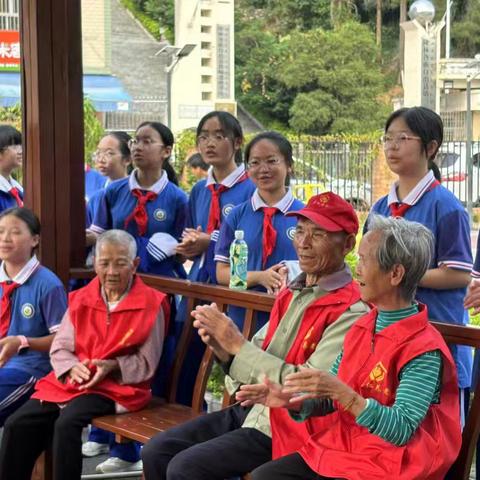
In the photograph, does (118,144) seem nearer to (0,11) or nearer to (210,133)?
(210,133)

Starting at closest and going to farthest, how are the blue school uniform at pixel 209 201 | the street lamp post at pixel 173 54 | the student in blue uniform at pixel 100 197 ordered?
1. the blue school uniform at pixel 209 201
2. the student in blue uniform at pixel 100 197
3. the street lamp post at pixel 173 54

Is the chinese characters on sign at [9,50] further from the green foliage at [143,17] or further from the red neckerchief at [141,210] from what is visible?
the red neckerchief at [141,210]

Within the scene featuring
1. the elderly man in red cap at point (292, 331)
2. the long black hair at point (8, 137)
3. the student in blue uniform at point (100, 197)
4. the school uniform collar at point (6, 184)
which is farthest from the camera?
the long black hair at point (8, 137)

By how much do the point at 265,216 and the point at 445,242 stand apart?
0.86 metres

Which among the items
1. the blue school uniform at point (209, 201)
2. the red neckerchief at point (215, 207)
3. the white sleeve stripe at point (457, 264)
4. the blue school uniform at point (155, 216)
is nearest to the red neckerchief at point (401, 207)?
the white sleeve stripe at point (457, 264)

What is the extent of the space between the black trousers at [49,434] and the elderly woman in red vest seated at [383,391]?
42.5 inches

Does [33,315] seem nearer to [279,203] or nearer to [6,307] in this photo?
[6,307]

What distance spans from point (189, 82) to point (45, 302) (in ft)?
95.2

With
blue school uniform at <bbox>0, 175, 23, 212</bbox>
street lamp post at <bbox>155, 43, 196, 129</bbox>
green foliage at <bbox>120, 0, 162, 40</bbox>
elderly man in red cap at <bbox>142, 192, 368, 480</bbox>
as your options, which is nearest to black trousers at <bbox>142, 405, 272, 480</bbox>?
elderly man in red cap at <bbox>142, 192, 368, 480</bbox>

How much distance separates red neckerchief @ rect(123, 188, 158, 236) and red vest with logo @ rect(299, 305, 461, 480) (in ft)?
6.86

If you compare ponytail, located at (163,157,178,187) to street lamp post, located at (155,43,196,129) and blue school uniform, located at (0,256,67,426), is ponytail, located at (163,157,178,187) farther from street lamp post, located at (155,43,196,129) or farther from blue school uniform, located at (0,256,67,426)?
street lamp post, located at (155,43,196,129)

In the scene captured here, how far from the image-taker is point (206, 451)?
10.6ft

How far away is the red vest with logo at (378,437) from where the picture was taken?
269 centimetres

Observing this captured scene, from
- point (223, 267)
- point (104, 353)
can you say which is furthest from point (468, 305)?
point (104, 353)
